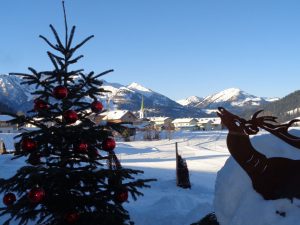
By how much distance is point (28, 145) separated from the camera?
5.07 metres

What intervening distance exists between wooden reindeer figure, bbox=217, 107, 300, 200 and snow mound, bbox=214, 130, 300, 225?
12cm

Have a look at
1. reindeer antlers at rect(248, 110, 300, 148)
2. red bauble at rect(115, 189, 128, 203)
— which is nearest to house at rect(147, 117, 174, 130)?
red bauble at rect(115, 189, 128, 203)

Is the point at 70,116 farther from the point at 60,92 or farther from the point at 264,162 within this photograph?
the point at 264,162

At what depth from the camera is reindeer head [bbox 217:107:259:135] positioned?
5.01 metres

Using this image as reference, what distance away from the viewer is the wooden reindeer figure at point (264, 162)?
4738 mm

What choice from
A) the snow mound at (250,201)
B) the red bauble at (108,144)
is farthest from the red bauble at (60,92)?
the snow mound at (250,201)

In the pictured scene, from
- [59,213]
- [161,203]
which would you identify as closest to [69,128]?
[59,213]

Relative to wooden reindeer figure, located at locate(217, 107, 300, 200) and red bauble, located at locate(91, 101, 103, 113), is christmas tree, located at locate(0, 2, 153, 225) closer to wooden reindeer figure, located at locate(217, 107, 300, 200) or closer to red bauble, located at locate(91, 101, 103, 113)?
red bauble, located at locate(91, 101, 103, 113)

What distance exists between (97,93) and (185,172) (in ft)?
27.0

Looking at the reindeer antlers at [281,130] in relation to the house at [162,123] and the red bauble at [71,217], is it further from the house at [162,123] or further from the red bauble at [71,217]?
the house at [162,123]

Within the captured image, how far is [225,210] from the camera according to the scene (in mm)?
5562

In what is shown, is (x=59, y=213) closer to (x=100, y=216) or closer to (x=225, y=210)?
(x=100, y=216)

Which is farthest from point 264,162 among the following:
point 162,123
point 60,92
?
point 162,123

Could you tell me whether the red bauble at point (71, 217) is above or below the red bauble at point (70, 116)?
below
